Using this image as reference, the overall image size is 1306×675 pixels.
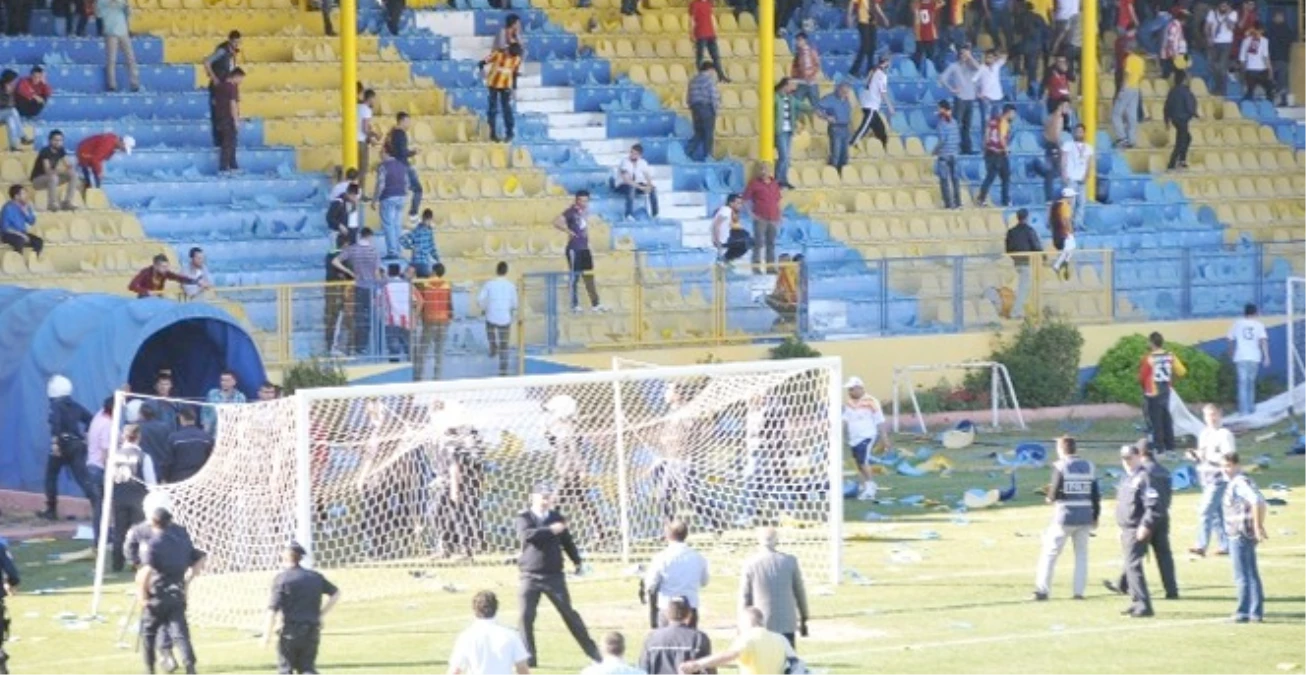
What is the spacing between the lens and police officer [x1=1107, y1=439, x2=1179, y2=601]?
91.7 ft

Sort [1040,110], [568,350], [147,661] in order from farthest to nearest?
1. [1040,110]
2. [568,350]
3. [147,661]

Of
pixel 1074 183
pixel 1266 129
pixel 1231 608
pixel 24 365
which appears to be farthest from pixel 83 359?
pixel 1266 129

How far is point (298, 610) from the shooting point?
931 inches

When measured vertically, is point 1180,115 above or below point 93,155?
above

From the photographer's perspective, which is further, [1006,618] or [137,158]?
[137,158]

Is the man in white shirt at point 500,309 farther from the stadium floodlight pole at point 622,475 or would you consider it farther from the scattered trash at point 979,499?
the stadium floodlight pole at point 622,475

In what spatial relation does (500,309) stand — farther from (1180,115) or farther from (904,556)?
(1180,115)

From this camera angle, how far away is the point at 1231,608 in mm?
28453

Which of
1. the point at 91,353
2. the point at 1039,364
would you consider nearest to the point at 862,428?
the point at 91,353

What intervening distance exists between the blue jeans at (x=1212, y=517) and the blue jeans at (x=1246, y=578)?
2.55 meters

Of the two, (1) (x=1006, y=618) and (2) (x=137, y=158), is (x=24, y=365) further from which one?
(1) (x=1006, y=618)

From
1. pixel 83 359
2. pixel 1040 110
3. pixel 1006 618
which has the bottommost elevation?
pixel 1006 618

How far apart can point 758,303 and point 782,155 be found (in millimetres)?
4581

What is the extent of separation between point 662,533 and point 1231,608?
584 centimetres
